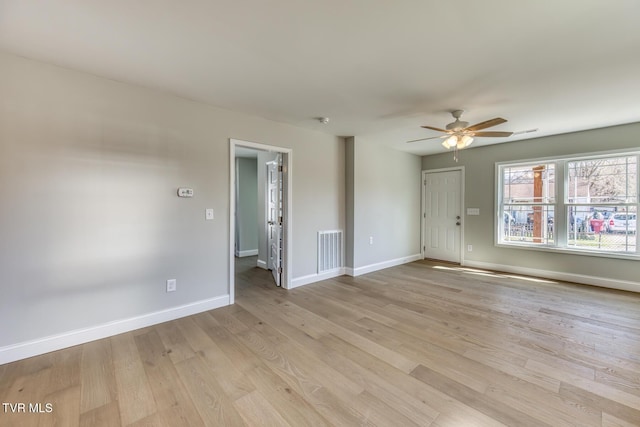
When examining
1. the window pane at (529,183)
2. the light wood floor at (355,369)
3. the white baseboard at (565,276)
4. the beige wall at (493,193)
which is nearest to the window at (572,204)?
the window pane at (529,183)

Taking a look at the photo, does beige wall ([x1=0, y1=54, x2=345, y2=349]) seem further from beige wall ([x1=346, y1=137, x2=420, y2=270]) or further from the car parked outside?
the car parked outside

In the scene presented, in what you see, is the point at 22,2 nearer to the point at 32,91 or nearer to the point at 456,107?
the point at 32,91

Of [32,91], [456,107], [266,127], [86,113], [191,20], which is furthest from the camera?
[266,127]

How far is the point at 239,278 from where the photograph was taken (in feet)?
14.9

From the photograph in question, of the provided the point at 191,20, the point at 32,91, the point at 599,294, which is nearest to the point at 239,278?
the point at 32,91

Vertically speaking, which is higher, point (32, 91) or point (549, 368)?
point (32, 91)

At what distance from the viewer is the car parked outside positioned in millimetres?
3921

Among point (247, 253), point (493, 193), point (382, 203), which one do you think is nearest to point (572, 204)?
point (493, 193)

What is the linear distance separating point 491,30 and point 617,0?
62 cm

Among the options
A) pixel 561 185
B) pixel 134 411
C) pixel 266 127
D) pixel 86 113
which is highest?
pixel 266 127

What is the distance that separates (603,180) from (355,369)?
16.2 feet

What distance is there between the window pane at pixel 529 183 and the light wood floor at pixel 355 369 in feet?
6.47

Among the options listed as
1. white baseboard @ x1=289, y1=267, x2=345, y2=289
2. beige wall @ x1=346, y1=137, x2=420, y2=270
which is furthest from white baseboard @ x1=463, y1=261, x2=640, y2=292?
white baseboard @ x1=289, y1=267, x2=345, y2=289

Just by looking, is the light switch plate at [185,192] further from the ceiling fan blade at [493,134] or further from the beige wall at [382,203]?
the ceiling fan blade at [493,134]
